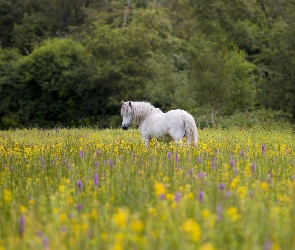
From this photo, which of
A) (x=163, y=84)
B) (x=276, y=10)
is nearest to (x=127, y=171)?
(x=163, y=84)

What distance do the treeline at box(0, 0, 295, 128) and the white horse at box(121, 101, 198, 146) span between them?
16.7 metres

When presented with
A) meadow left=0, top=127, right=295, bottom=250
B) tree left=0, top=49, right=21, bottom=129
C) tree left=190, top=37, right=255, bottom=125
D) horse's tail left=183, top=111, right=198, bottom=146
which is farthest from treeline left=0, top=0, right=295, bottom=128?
meadow left=0, top=127, right=295, bottom=250

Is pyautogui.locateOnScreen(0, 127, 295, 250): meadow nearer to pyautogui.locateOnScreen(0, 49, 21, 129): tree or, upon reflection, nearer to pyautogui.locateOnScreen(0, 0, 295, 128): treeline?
pyautogui.locateOnScreen(0, 0, 295, 128): treeline

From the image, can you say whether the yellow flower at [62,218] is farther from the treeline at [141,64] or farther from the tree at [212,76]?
the treeline at [141,64]

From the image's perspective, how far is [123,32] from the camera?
38.7 m

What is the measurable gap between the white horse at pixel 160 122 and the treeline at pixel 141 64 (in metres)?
16.7

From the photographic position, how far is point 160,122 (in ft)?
37.9

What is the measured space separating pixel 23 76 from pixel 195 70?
20.6 meters

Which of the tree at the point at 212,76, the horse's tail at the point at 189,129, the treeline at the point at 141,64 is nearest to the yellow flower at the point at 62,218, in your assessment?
the horse's tail at the point at 189,129

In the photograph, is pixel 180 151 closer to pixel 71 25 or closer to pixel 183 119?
pixel 183 119

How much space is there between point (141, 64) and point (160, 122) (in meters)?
26.0

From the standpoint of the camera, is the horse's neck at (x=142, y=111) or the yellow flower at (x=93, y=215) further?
the horse's neck at (x=142, y=111)

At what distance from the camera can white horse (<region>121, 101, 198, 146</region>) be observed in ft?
36.4

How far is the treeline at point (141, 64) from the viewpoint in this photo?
31.9 m
